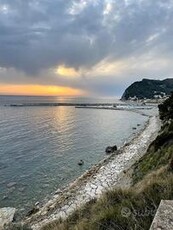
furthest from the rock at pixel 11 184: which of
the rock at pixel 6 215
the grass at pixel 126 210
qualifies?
the grass at pixel 126 210

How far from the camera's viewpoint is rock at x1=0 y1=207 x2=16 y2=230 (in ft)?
55.0

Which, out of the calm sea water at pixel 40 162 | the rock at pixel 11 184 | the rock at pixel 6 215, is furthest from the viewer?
the rock at pixel 11 184

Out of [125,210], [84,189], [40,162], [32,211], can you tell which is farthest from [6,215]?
[40,162]

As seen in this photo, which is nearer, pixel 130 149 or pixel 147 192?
pixel 147 192

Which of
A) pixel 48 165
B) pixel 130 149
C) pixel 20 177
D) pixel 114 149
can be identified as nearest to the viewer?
pixel 20 177

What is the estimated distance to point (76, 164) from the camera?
3130cm

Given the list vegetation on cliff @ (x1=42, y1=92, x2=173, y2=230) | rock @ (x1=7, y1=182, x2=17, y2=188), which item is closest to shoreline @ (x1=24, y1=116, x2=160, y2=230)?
rock @ (x1=7, y1=182, x2=17, y2=188)

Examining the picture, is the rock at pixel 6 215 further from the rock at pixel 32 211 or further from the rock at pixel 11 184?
the rock at pixel 11 184

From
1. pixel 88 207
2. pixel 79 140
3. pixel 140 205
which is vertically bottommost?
pixel 79 140

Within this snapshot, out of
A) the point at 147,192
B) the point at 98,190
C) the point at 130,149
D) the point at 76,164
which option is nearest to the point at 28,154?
the point at 76,164

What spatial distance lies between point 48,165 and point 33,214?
12875mm

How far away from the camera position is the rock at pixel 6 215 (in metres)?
16.8

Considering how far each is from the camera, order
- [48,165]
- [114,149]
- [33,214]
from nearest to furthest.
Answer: [33,214] < [48,165] < [114,149]

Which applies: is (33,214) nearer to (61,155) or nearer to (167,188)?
(167,188)
